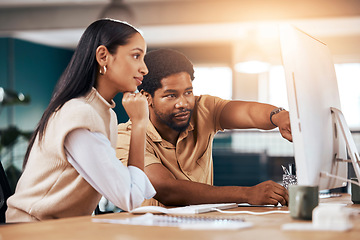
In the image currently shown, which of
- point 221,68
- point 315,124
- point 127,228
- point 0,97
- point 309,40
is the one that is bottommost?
point 127,228

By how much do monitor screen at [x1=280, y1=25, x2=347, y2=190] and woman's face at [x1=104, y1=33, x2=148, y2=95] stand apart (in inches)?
→ 22.6

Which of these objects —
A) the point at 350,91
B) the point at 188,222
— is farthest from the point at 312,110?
the point at 350,91

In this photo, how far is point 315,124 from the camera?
1.23 m

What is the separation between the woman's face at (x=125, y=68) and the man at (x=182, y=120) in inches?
14.3

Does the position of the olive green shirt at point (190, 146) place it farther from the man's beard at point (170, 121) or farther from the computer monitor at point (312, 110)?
the computer monitor at point (312, 110)

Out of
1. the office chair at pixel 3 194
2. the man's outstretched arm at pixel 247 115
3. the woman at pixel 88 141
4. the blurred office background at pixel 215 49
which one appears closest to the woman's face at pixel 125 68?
the woman at pixel 88 141

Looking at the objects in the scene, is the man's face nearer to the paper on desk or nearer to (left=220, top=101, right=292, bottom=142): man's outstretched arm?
(left=220, top=101, right=292, bottom=142): man's outstretched arm

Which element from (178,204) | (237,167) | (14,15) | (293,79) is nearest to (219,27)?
(237,167)

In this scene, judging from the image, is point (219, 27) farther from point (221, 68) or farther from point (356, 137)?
point (356, 137)

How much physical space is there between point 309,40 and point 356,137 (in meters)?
5.44

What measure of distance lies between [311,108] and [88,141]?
62 centimetres

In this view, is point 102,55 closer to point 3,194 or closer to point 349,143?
point 3,194

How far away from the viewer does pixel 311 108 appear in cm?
121

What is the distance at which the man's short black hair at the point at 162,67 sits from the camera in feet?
6.76
